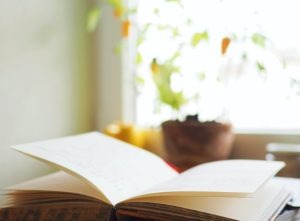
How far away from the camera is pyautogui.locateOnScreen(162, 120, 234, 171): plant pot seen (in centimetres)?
85

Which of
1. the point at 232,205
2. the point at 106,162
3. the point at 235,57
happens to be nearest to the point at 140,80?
the point at 235,57

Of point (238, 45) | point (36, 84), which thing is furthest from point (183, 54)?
point (36, 84)

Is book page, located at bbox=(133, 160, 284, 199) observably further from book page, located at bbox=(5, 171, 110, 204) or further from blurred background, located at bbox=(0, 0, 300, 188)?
blurred background, located at bbox=(0, 0, 300, 188)

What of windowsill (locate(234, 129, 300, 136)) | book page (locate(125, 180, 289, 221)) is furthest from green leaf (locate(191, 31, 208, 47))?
book page (locate(125, 180, 289, 221))

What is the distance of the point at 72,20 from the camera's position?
41.0 inches

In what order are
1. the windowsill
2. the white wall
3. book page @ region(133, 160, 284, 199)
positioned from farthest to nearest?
the windowsill
the white wall
book page @ region(133, 160, 284, 199)

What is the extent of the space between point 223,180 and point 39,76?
0.56m

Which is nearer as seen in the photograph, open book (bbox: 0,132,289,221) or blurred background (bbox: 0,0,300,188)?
open book (bbox: 0,132,289,221)

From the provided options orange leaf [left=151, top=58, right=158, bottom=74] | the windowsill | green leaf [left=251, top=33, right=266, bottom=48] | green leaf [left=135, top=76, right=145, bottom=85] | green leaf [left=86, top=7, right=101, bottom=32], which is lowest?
the windowsill

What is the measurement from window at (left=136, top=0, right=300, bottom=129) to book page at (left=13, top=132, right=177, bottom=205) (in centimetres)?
34

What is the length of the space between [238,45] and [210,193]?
64 cm

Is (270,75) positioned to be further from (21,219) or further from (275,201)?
(21,219)

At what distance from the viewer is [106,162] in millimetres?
590

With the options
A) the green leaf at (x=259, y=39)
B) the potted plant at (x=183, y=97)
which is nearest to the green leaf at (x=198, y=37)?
the potted plant at (x=183, y=97)
